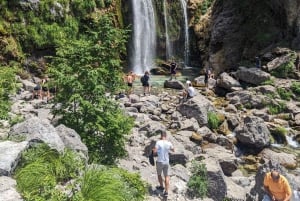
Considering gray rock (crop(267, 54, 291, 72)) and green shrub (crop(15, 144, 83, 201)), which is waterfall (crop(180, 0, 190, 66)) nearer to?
gray rock (crop(267, 54, 291, 72))

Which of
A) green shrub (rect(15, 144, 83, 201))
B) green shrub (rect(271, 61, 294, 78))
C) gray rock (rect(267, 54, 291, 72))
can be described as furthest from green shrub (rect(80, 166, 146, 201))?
gray rock (rect(267, 54, 291, 72))

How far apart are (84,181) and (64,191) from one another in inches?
17.5

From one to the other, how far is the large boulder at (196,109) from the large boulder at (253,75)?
27.0 feet

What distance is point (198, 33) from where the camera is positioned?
42812 mm

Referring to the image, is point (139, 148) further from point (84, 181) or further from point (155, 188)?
point (84, 181)

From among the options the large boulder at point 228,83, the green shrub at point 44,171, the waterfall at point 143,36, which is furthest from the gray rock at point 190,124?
the waterfall at point 143,36

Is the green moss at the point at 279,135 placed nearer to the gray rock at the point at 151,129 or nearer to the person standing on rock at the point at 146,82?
the gray rock at the point at 151,129

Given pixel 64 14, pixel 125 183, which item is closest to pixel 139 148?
pixel 125 183

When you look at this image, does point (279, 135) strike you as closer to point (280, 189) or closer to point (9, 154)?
point (280, 189)

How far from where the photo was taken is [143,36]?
4103cm

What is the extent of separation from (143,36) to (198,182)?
98.4 ft

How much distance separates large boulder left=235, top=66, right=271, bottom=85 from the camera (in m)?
30.7

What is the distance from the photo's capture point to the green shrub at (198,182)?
40.5 ft

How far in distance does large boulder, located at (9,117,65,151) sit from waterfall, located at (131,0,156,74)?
95.8ft
